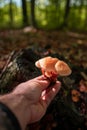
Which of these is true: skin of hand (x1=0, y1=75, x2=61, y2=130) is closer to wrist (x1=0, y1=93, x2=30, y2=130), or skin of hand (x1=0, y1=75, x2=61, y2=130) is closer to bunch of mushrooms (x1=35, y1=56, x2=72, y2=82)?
wrist (x1=0, y1=93, x2=30, y2=130)

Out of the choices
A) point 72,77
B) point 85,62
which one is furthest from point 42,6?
point 72,77

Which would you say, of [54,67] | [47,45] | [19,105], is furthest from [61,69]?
[47,45]

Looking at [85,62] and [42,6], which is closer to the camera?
[85,62]

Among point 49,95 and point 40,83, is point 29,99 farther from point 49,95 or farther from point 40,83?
point 49,95

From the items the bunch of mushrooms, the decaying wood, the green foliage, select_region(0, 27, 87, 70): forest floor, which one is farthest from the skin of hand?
the green foliage

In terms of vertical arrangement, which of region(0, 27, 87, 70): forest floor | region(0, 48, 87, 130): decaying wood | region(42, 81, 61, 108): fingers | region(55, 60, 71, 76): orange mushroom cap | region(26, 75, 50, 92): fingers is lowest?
region(0, 27, 87, 70): forest floor

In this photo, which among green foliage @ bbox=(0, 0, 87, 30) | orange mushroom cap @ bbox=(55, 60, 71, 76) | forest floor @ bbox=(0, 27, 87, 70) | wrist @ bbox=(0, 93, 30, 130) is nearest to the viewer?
wrist @ bbox=(0, 93, 30, 130)

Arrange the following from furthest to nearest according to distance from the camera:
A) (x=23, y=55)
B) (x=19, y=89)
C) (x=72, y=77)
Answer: (x=72, y=77) → (x=23, y=55) → (x=19, y=89)

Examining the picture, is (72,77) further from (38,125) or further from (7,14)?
(7,14)

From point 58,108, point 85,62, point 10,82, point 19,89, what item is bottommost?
point 85,62
